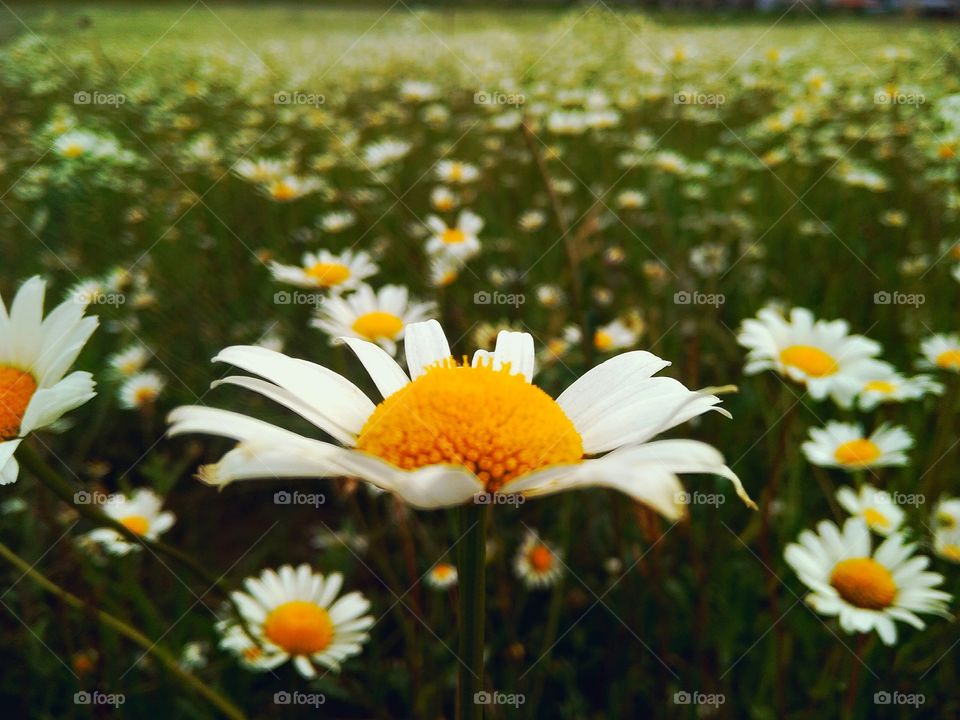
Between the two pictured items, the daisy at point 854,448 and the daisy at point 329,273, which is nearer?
the daisy at point 854,448

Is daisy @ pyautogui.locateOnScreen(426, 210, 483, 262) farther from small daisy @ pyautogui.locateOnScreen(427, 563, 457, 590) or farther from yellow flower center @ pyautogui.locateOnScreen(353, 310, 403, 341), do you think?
small daisy @ pyautogui.locateOnScreen(427, 563, 457, 590)

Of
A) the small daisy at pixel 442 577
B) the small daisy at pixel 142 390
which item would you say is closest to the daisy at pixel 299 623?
the small daisy at pixel 442 577

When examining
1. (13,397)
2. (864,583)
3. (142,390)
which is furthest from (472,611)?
(142,390)

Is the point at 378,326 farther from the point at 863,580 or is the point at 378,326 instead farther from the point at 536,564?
the point at 863,580

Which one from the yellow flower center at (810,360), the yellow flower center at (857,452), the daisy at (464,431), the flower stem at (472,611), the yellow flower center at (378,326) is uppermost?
the yellow flower center at (378,326)

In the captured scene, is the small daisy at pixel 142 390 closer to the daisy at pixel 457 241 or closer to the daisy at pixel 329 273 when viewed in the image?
the daisy at pixel 329 273

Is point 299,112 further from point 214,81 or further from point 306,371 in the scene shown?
point 306,371
